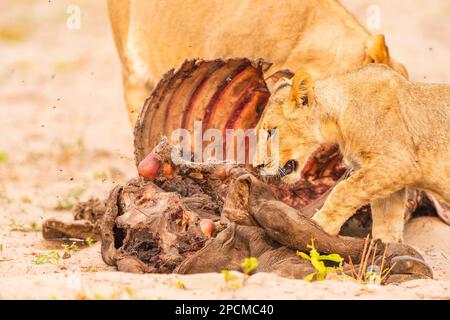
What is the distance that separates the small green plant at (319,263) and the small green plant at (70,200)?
→ 273 centimetres

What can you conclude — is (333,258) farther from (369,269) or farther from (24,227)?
(24,227)

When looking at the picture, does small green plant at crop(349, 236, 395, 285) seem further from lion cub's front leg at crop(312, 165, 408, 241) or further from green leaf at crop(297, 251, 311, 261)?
lion cub's front leg at crop(312, 165, 408, 241)

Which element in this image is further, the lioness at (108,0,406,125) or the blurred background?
the blurred background

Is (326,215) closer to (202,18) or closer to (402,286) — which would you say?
(402,286)

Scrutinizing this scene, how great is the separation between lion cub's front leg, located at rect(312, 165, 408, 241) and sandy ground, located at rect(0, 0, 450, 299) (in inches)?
20.7

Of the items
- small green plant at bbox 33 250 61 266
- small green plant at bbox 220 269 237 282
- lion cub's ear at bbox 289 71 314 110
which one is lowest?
small green plant at bbox 33 250 61 266

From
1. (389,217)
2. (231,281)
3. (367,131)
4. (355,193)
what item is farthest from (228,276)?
(389,217)

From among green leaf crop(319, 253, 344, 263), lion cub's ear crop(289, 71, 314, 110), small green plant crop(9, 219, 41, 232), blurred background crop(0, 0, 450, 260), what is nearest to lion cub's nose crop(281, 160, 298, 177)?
lion cub's ear crop(289, 71, 314, 110)

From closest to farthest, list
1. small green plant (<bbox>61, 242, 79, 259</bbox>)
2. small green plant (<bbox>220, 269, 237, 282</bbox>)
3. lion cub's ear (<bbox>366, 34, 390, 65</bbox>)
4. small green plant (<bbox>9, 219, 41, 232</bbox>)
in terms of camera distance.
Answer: small green plant (<bbox>220, 269, 237, 282</bbox>), small green plant (<bbox>61, 242, 79, 259</bbox>), lion cub's ear (<bbox>366, 34, 390, 65</bbox>), small green plant (<bbox>9, 219, 41, 232</bbox>)

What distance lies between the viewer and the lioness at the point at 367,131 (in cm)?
416

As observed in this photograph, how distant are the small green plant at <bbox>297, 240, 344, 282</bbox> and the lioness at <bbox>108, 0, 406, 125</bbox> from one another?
1.76m

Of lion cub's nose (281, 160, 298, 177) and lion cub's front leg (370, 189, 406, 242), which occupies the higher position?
lion cub's nose (281, 160, 298, 177)

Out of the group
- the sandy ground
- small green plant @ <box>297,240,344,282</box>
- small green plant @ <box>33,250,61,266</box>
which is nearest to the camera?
the sandy ground

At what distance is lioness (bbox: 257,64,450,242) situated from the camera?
4.16m
